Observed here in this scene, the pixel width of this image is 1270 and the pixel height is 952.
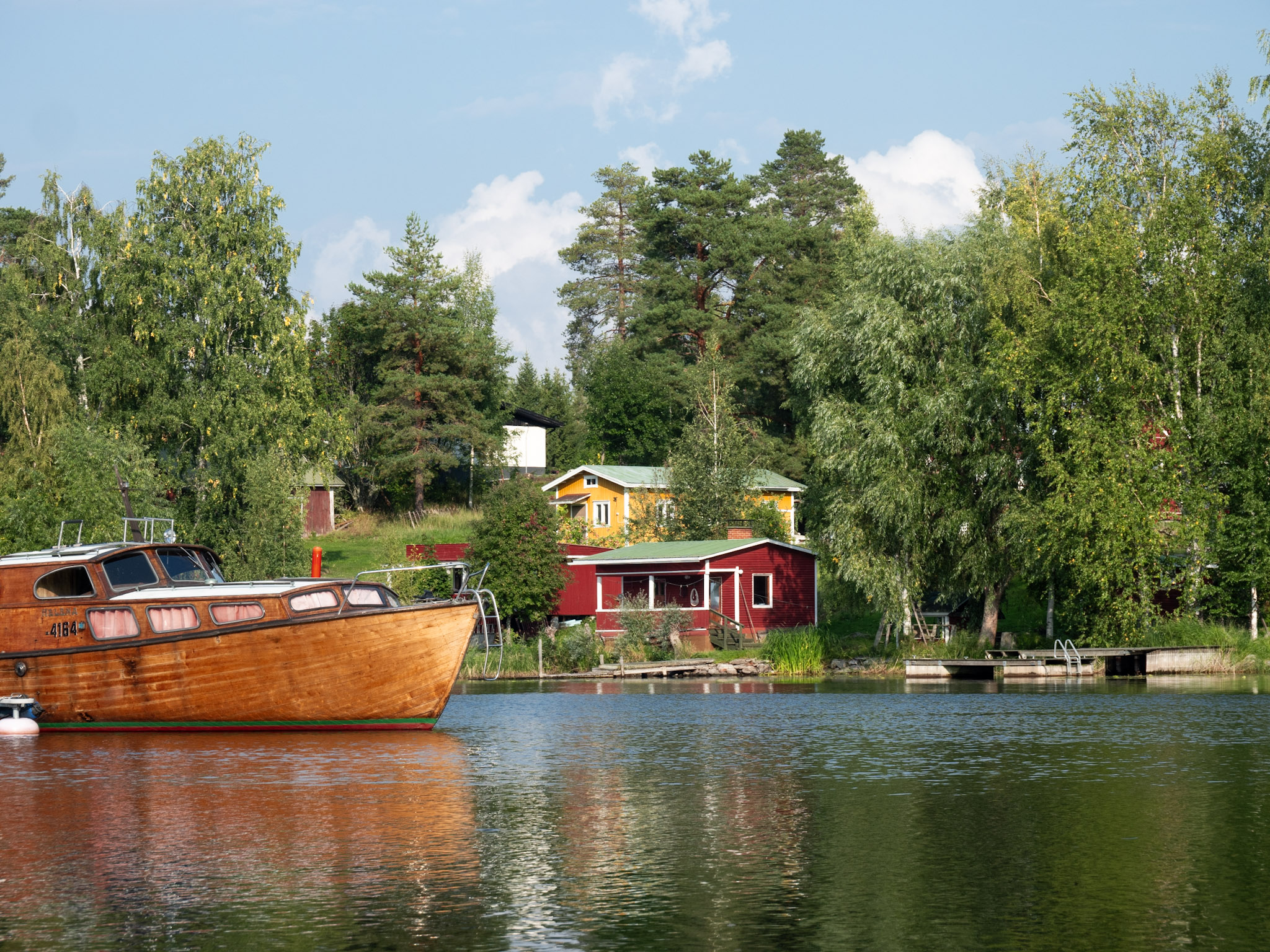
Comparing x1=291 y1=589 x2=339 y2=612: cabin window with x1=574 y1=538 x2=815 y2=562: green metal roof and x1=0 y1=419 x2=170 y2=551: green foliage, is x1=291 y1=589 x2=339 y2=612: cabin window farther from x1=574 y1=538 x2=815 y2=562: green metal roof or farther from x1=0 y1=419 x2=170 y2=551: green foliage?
x1=574 y1=538 x2=815 y2=562: green metal roof

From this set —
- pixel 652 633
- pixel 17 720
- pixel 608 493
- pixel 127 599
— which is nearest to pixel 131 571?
pixel 127 599

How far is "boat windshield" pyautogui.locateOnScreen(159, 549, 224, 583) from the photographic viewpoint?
2866 cm

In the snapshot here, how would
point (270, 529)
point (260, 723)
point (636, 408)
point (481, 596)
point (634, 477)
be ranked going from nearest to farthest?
point (260, 723)
point (481, 596)
point (270, 529)
point (634, 477)
point (636, 408)

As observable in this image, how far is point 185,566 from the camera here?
2908 cm

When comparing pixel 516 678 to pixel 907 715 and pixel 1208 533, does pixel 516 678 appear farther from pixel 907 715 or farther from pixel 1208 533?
pixel 1208 533

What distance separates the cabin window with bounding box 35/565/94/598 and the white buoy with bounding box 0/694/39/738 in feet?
6.90

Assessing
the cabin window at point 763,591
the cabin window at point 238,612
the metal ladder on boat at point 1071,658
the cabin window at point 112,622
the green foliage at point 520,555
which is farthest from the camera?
the cabin window at point 763,591

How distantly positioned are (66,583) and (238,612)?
3757 mm

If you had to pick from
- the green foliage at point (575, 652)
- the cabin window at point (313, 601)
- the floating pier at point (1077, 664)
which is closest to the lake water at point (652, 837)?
the cabin window at point (313, 601)

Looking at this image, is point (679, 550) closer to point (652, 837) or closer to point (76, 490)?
point (76, 490)

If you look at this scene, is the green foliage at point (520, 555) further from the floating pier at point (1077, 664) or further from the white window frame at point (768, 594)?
the floating pier at point (1077, 664)

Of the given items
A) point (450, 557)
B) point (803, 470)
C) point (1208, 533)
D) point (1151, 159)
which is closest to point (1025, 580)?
point (1208, 533)

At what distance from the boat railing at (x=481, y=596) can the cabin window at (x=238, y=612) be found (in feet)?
4.99

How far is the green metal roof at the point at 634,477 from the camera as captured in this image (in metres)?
69.2
